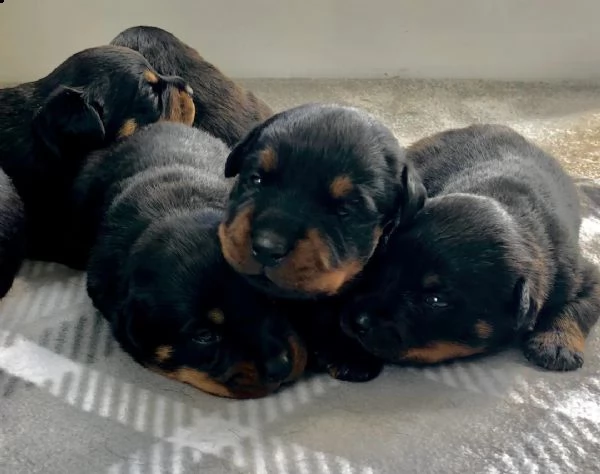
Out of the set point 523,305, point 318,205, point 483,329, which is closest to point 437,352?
point 483,329

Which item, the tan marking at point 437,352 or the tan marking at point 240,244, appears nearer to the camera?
the tan marking at point 240,244

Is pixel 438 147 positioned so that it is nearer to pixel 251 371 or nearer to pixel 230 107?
pixel 230 107

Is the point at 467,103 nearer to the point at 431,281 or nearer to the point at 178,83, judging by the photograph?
the point at 178,83

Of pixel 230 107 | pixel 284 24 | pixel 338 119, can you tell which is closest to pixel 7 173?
pixel 230 107

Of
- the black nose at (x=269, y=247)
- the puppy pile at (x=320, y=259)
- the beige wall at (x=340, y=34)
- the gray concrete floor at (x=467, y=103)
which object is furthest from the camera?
the beige wall at (x=340, y=34)

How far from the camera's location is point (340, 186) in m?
1.81

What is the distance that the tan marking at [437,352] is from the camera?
1927mm

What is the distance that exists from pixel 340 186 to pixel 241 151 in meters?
0.32

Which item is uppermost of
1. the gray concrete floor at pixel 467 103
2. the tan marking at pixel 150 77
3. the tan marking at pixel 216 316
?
the tan marking at pixel 150 77

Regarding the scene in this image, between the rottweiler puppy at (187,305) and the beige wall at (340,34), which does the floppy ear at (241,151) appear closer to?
the rottweiler puppy at (187,305)

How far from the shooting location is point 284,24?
13.1 ft

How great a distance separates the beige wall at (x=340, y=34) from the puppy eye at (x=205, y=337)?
8.05 ft

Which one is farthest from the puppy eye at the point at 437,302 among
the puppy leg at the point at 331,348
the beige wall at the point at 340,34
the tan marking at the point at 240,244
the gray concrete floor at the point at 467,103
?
the beige wall at the point at 340,34

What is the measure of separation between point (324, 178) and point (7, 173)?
1259mm
